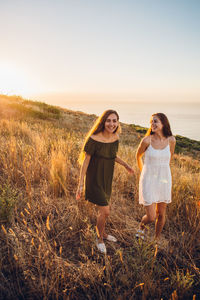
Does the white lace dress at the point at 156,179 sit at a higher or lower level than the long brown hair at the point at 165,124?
lower

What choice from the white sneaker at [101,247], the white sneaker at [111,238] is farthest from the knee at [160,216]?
the white sneaker at [101,247]

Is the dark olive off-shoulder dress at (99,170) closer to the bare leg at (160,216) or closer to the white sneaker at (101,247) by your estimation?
the white sneaker at (101,247)

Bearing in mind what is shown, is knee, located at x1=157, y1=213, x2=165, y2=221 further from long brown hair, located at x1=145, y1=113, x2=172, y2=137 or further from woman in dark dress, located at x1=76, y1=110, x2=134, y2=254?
long brown hair, located at x1=145, y1=113, x2=172, y2=137

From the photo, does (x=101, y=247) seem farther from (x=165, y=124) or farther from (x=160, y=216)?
(x=165, y=124)

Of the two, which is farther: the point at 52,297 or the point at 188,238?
the point at 188,238

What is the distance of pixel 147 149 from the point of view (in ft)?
7.92

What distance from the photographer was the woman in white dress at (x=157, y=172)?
232 cm

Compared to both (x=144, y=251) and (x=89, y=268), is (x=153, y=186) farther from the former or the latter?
(x=89, y=268)

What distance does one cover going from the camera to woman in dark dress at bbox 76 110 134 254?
2240mm

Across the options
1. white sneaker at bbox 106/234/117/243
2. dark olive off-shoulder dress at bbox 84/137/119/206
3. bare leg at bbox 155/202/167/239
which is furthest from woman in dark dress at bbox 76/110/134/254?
bare leg at bbox 155/202/167/239

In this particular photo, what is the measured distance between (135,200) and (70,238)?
1.37m

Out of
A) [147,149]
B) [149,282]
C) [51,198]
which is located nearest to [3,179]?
[51,198]

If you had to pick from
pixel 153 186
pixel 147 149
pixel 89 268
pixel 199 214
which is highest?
pixel 147 149

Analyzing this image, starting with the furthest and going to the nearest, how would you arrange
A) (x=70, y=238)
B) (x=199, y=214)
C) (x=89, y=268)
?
(x=199, y=214)
(x=70, y=238)
(x=89, y=268)
